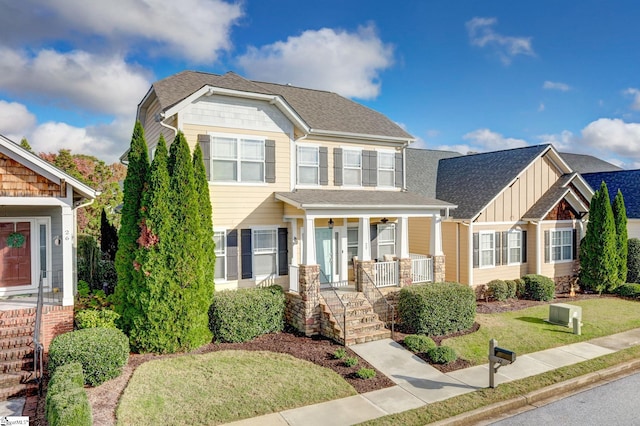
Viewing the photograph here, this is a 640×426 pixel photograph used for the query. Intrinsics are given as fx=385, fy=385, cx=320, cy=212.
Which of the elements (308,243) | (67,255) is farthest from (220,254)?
(67,255)

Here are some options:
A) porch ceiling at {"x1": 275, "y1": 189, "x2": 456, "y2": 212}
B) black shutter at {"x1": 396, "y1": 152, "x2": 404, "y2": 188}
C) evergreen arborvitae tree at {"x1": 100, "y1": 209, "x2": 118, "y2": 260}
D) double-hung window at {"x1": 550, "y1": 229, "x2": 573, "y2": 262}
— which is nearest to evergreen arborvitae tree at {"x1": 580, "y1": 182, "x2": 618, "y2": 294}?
double-hung window at {"x1": 550, "y1": 229, "x2": 573, "y2": 262}

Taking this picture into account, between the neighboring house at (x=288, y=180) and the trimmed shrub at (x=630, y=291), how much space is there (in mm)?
10786

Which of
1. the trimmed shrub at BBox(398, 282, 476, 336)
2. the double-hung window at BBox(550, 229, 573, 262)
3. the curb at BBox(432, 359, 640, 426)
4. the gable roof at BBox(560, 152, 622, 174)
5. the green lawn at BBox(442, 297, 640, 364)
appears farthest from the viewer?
the gable roof at BBox(560, 152, 622, 174)

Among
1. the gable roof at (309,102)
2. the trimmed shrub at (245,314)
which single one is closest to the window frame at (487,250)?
the gable roof at (309,102)

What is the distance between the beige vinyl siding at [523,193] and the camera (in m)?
18.3

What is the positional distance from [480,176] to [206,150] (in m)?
14.0

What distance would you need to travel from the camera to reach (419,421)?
24.4 ft

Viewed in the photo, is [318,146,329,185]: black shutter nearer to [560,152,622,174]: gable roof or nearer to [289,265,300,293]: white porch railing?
[289,265,300,293]: white porch railing

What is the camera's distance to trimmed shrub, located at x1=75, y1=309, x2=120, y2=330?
995 cm

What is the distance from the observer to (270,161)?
1391 centimetres

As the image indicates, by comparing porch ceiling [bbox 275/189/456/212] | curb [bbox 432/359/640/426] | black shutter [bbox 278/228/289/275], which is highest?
porch ceiling [bbox 275/189/456/212]

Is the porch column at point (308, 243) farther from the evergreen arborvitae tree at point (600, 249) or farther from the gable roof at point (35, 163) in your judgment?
the evergreen arborvitae tree at point (600, 249)

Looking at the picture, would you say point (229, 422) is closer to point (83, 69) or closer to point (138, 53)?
point (138, 53)

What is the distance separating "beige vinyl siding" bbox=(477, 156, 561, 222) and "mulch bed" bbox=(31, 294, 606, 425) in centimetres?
685
